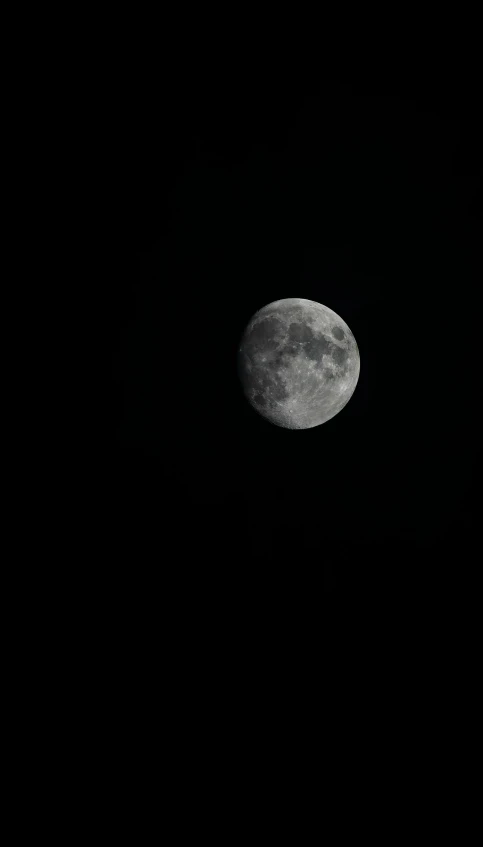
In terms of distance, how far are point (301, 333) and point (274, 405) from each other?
806mm

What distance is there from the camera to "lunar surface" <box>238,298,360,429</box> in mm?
4598

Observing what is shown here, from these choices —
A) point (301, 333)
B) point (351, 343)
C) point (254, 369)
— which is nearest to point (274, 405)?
point (254, 369)

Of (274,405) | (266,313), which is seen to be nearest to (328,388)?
(274,405)

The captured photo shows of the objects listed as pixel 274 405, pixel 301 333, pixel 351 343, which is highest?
pixel 351 343

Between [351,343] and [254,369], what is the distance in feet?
3.70

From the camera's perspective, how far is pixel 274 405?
4.83 m

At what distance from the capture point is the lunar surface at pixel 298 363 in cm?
460

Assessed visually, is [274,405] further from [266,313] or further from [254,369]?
[266,313]

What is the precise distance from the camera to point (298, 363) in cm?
457

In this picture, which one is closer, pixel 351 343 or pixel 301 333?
pixel 301 333

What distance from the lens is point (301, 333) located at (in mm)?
4613

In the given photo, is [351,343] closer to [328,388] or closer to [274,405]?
[328,388]

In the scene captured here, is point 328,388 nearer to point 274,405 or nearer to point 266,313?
point 274,405

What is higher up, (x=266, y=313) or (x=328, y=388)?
(x=266, y=313)
